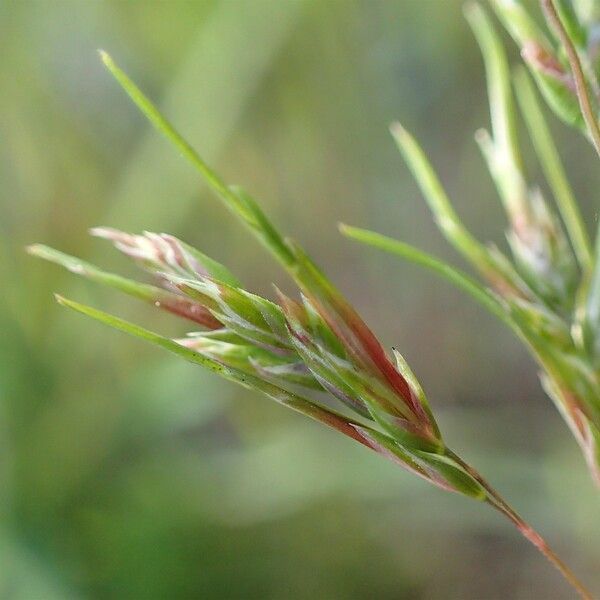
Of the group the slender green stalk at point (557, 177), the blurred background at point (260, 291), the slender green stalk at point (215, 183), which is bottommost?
the blurred background at point (260, 291)

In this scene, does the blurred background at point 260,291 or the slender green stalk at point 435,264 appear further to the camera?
the blurred background at point 260,291

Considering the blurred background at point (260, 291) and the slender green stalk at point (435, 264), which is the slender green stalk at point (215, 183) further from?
the blurred background at point (260, 291)

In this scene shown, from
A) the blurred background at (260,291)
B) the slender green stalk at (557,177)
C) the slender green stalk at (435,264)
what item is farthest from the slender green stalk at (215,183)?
the blurred background at (260,291)

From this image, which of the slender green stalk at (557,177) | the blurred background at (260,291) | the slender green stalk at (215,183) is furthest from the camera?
the blurred background at (260,291)

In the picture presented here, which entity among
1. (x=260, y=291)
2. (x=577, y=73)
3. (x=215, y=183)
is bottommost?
(x=260, y=291)

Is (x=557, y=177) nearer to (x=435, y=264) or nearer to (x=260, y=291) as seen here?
(x=435, y=264)

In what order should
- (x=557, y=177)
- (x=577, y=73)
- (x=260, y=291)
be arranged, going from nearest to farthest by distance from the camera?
(x=577, y=73) → (x=557, y=177) → (x=260, y=291)

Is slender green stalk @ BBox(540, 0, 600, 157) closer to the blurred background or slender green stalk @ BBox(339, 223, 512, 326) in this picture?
slender green stalk @ BBox(339, 223, 512, 326)

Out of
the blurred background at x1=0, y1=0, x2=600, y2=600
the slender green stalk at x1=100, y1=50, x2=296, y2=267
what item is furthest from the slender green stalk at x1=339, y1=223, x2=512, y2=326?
the blurred background at x1=0, y1=0, x2=600, y2=600

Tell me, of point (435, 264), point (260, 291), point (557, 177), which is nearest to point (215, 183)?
point (435, 264)
